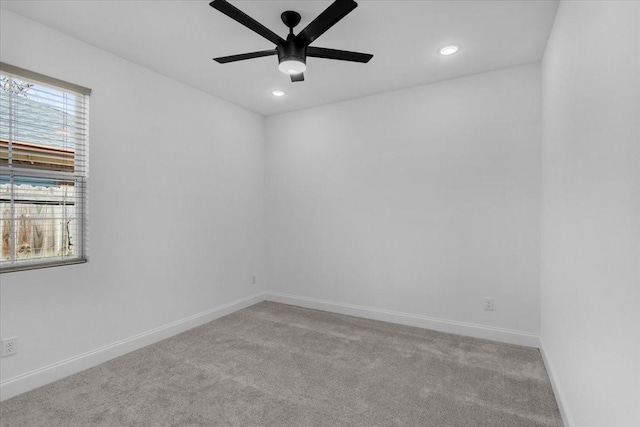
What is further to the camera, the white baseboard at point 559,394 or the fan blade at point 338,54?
the fan blade at point 338,54

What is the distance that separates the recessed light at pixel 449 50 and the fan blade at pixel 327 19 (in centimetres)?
129

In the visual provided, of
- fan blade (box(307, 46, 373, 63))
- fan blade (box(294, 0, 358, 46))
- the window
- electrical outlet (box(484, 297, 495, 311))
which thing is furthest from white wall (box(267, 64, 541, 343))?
the window

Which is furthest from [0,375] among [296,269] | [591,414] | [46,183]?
[591,414]

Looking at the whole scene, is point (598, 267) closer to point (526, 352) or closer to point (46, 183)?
point (526, 352)

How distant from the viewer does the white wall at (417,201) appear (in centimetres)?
312

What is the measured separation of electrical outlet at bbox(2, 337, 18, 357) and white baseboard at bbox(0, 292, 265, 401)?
0.59 feet

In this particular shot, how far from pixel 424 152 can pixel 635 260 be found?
267 centimetres

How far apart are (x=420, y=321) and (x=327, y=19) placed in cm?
303

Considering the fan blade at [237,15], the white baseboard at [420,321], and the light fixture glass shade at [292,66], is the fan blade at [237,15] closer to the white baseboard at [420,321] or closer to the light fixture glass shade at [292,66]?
the light fixture glass shade at [292,66]

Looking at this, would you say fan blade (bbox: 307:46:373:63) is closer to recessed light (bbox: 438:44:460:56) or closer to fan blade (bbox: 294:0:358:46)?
fan blade (bbox: 294:0:358:46)

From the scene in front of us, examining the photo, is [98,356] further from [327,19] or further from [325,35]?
[325,35]

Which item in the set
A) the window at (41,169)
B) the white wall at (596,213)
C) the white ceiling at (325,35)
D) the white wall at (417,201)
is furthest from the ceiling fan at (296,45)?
the white wall at (417,201)

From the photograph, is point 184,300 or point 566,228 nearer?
point 566,228

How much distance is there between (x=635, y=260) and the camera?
103 centimetres
